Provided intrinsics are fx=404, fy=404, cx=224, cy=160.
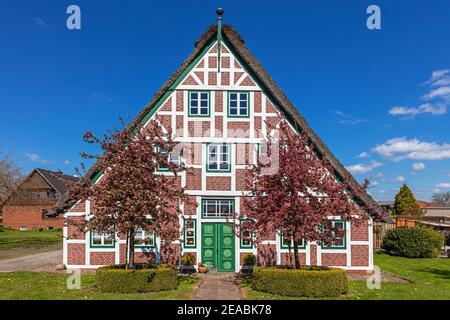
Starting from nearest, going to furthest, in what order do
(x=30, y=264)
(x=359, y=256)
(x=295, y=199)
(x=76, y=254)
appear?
1. (x=295, y=199)
2. (x=76, y=254)
3. (x=359, y=256)
4. (x=30, y=264)

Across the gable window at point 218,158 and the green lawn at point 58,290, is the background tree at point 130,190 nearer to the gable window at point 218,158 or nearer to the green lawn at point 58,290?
the green lawn at point 58,290

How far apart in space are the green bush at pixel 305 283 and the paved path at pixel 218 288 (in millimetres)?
A: 1154

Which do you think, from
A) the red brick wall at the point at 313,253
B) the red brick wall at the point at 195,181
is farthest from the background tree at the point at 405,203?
the red brick wall at the point at 195,181

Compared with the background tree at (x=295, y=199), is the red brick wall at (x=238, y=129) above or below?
above

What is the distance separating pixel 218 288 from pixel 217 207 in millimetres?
4250

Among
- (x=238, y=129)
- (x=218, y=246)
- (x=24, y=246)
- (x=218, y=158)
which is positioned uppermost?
(x=238, y=129)

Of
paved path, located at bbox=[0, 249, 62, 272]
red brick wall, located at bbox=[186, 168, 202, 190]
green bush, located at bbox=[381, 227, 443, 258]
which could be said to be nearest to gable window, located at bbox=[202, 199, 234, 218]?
red brick wall, located at bbox=[186, 168, 202, 190]

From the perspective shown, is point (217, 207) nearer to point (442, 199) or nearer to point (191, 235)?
point (191, 235)

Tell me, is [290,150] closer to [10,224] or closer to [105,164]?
[105,164]

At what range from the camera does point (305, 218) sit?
1211 cm

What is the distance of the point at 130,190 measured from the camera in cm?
1220

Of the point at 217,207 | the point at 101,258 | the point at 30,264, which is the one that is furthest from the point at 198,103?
the point at 30,264

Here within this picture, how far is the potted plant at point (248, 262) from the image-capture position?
16.1 metres
